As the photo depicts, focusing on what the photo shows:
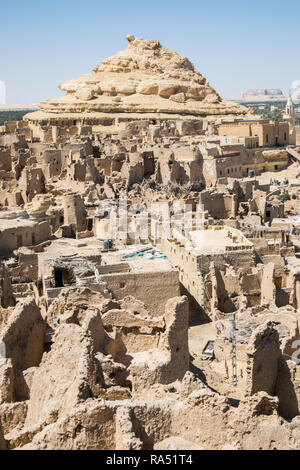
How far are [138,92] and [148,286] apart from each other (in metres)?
47.2

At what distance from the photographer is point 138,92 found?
63188 mm

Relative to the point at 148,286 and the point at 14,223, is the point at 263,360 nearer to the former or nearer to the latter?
the point at 148,286

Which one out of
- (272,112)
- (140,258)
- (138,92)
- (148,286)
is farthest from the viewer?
(272,112)

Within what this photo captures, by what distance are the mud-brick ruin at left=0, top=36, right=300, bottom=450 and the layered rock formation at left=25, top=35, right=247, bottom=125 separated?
7450mm

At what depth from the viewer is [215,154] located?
3884 centimetres

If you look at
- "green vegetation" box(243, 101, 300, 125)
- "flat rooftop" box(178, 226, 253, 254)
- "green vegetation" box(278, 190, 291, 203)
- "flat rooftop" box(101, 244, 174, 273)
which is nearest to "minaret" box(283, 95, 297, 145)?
"green vegetation" box(243, 101, 300, 125)

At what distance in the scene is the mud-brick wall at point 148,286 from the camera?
1848 cm

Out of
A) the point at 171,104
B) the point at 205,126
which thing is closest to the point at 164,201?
the point at 205,126

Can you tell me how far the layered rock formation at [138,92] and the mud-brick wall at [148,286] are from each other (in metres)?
39.7

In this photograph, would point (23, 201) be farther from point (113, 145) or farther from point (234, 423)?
point (234, 423)

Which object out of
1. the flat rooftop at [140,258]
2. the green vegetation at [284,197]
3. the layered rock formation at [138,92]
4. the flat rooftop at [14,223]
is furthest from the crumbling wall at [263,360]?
the layered rock formation at [138,92]

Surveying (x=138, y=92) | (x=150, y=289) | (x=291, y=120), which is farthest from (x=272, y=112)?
(x=150, y=289)

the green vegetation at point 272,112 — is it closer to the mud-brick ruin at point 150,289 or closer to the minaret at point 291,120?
the minaret at point 291,120

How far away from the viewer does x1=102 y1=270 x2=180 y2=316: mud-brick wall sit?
1848 centimetres
